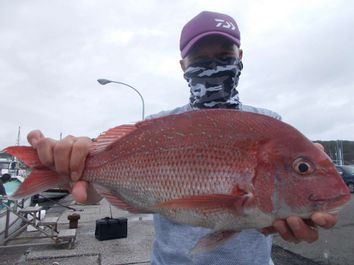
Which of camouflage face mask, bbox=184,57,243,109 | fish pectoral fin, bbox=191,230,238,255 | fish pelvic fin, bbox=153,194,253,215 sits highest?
camouflage face mask, bbox=184,57,243,109

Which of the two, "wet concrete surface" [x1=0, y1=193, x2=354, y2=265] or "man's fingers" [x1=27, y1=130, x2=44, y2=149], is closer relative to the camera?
"man's fingers" [x1=27, y1=130, x2=44, y2=149]

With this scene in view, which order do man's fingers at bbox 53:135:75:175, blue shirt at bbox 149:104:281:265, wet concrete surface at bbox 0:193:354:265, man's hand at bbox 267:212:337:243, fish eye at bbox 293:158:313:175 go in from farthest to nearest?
wet concrete surface at bbox 0:193:354:265, blue shirt at bbox 149:104:281:265, man's fingers at bbox 53:135:75:175, fish eye at bbox 293:158:313:175, man's hand at bbox 267:212:337:243

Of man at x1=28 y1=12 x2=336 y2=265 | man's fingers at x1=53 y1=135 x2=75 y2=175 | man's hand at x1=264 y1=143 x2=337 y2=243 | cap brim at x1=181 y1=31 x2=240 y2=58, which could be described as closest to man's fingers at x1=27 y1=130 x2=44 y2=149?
man at x1=28 y1=12 x2=336 y2=265

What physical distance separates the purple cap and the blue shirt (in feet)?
4.45

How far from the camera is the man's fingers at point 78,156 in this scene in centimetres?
209

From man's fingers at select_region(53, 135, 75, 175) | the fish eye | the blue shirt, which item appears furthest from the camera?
the blue shirt

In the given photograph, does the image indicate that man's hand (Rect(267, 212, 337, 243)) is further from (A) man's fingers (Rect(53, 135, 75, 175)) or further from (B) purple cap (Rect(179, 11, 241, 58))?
(B) purple cap (Rect(179, 11, 241, 58))

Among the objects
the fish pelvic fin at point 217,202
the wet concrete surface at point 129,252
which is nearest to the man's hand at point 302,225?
the fish pelvic fin at point 217,202

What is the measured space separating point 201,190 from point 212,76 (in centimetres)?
111

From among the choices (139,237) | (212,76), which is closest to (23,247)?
(139,237)

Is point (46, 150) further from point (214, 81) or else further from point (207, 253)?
point (214, 81)

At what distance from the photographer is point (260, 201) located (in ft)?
5.95

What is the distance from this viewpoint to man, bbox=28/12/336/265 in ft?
6.73

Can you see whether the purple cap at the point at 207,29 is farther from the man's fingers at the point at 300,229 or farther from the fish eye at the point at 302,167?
the man's fingers at the point at 300,229
